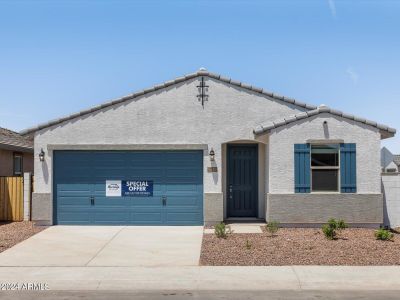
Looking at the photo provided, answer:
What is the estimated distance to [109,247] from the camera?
12.6 metres

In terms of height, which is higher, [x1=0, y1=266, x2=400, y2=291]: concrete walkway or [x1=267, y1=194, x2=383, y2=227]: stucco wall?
[x1=267, y1=194, x2=383, y2=227]: stucco wall

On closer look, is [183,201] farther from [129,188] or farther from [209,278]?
[209,278]

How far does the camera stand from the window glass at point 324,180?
15.2m

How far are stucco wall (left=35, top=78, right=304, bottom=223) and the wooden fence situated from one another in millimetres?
1463

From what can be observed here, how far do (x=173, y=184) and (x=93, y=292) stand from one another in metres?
7.75

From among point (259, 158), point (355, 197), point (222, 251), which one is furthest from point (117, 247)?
point (355, 197)

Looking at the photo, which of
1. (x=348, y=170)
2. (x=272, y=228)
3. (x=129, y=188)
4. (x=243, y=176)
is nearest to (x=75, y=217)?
(x=129, y=188)

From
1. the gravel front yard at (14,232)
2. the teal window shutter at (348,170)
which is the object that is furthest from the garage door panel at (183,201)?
the teal window shutter at (348,170)

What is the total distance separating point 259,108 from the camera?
52.9ft

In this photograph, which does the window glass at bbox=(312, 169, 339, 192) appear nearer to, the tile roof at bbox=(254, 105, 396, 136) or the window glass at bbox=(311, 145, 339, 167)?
the window glass at bbox=(311, 145, 339, 167)

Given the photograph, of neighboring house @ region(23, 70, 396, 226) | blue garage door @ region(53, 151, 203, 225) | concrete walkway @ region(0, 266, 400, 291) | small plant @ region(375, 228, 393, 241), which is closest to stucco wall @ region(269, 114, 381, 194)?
neighboring house @ region(23, 70, 396, 226)

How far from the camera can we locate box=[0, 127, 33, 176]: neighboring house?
21.8 meters

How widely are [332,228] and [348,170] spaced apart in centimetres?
244

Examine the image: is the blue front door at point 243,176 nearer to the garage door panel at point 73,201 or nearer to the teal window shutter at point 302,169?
the teal window shutter at point 302,169
